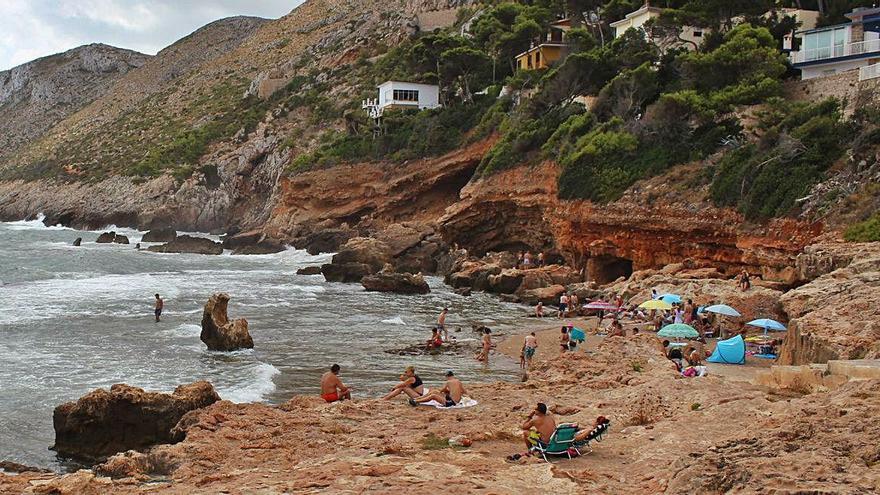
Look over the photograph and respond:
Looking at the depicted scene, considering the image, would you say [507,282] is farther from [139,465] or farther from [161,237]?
[161,237]

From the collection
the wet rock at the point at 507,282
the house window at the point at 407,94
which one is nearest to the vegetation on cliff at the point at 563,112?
the house window at the point at 407,94

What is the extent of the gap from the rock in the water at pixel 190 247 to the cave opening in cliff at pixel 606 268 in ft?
97.2

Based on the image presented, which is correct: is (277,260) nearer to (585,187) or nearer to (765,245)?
(585,187)

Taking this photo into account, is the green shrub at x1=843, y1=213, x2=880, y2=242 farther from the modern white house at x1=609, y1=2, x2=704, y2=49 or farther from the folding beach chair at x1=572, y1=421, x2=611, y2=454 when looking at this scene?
the modern white house at x1=609, y1=2, x2=704, y2=49

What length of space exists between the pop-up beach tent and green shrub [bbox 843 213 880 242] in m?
7.44

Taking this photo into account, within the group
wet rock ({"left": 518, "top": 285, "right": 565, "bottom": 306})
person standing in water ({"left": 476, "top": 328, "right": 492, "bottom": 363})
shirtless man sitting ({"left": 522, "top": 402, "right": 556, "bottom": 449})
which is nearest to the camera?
shirtless man sitting ({"left": 522, "top": 402, "right": 556, "bottom": 449})

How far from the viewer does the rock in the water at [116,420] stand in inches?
543

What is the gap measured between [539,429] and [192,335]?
16.4 meters

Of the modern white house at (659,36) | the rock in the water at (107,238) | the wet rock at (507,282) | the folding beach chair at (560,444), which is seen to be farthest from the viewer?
the rock in the water at (107,238)

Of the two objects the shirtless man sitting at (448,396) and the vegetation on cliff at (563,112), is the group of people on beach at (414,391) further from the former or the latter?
the vegetation on cliff at (563,112)

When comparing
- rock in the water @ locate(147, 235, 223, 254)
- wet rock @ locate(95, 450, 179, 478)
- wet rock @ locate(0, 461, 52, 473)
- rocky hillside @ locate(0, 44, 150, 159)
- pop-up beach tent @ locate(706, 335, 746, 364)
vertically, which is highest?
rocky hillside @ locate(0, 44, 150, 159)

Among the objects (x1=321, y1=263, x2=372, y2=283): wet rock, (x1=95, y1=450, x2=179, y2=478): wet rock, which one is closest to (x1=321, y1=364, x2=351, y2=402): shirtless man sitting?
(x1=95, y1=450, x2=179, y2=478): wet rock

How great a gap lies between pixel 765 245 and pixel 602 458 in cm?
2012

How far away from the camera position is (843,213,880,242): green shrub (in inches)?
911
